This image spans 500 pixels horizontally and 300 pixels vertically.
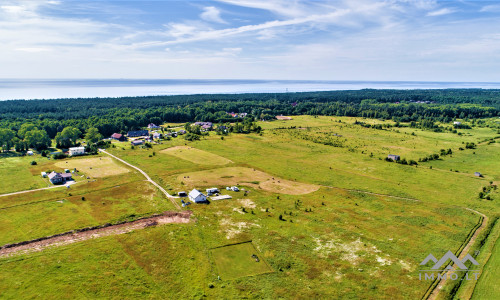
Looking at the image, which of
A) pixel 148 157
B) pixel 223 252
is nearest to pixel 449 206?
pixel 223 252

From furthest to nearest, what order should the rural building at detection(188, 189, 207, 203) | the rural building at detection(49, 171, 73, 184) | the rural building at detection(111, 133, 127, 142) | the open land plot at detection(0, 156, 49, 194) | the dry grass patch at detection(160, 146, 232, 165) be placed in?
the rural building at detection(111, 133, 127, 142)
the dry grass patch at detection(160, 146, 232, 165)
the rural building at detection(49, 171, 73, 184)
the open land plot at detection(0, 156, 49, 194)
the rural building at detection(188, 189, 207, 203)

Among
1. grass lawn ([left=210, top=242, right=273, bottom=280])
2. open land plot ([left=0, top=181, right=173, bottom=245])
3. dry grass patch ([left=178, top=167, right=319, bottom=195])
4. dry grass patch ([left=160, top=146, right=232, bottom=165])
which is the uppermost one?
dry grass patch ([left=160, top=146, right=232, bottom=165])

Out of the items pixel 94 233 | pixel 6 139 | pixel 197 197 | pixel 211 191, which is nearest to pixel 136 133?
pixel 6 139

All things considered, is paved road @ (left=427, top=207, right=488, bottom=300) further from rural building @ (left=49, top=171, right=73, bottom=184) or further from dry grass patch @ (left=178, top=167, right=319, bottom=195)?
rural building @ (left=49, top=171, right=73, bottom=184)

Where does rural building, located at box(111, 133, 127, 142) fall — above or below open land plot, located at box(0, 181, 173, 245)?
above

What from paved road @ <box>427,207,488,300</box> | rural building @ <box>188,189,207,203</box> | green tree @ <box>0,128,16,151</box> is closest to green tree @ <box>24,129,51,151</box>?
green tree @ <box>0,128,16,151</box>

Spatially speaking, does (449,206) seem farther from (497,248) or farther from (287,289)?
(287,289)

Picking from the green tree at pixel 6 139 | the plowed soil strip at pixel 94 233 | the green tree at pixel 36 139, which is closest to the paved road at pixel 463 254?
the plowed soil strip at pixel 94 233
